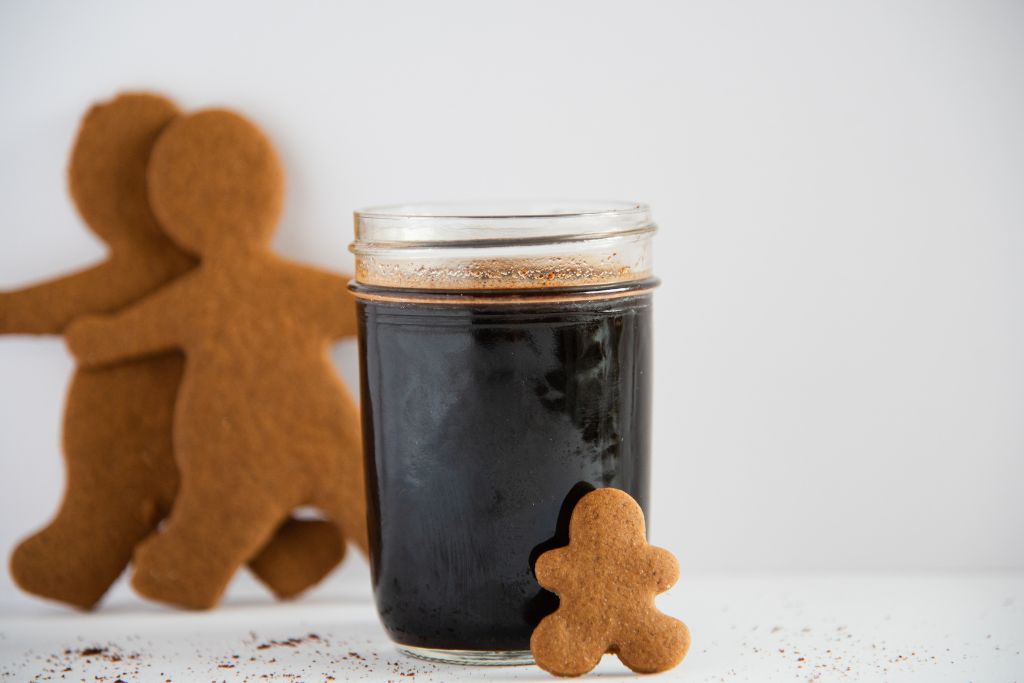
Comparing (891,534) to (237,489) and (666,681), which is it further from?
(237,489)

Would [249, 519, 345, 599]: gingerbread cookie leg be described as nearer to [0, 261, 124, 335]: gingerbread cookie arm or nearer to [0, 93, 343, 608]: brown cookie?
[0, 93, 343, 608]: brown cookie

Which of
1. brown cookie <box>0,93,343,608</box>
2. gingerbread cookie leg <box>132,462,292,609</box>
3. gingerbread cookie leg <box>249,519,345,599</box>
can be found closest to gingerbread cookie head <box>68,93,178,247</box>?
brown cookie <box>0,93,343,608</box>

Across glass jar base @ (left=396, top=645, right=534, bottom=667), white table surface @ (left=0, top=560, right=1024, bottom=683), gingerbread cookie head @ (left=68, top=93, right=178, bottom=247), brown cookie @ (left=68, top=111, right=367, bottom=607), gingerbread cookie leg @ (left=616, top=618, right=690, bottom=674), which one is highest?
gingerbread cookie head @ (left=68, top=93, right=178, bottom=247)

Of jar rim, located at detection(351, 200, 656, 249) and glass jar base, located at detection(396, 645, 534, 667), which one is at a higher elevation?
jar rim, located at detection(351, 200, 656, 249)

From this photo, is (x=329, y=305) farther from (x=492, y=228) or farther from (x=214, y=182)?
(x=492, y=228)

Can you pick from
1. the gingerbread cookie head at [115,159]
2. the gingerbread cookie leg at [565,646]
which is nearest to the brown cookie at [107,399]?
the gingerbread cookie head at [115,159]

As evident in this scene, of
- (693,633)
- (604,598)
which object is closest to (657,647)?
(604,598)
